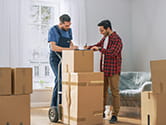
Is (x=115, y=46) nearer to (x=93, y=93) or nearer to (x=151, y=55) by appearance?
(x=93, y=93)

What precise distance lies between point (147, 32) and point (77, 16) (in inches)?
56.5

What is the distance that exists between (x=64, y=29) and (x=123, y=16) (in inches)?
103

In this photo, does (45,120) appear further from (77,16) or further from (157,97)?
(77,16)

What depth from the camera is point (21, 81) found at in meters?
3.16

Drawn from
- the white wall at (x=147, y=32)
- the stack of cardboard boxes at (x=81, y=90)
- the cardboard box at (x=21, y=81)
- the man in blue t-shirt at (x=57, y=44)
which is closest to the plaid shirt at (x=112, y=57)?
the stack of cardboard boxes at (x=81, y=90)

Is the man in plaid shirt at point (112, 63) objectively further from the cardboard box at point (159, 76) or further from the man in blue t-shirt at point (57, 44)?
the cardboard box at point (159, 76)

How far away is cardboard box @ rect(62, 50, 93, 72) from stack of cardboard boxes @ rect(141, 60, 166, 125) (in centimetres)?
Result: 79

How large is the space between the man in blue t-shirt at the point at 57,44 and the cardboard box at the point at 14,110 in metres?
0.98

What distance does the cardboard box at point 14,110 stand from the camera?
3.03m

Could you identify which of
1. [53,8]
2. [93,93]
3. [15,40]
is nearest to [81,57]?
[93,93]

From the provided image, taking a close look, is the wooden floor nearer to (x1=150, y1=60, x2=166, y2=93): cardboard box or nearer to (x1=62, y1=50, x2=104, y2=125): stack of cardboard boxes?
(x1=62, y1=50, x2=104, y2=125): stack of cardboard boxes

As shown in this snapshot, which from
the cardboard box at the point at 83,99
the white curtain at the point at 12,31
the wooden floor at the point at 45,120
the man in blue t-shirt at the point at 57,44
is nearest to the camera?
the cardboard box at the point at 83,99

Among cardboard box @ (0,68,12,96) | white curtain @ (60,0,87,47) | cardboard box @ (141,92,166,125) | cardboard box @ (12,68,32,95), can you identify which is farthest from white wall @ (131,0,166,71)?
cardboard box @ (0,68,12,96)

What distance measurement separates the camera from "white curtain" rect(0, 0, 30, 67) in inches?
209
